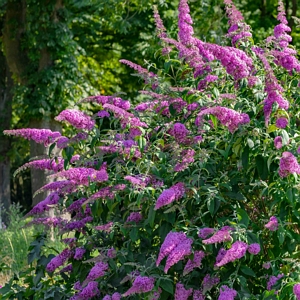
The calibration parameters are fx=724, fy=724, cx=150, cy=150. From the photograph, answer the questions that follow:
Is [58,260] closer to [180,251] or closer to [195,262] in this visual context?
[195,262]

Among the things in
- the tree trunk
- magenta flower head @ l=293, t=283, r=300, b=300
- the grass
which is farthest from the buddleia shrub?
the tree trunk

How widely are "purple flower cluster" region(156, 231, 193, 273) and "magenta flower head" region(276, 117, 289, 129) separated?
79 centimetres

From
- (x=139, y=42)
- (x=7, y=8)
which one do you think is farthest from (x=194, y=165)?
(x=139, y=42)

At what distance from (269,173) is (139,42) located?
16.3m

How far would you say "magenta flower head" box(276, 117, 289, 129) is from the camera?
3958 millimetres

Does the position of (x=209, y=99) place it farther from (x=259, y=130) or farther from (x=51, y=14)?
(x=51, y=14)

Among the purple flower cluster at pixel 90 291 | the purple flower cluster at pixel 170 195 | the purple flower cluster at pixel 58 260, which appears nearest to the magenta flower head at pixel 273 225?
the purple flower cluster at pixel 170 195

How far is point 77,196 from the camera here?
4637mm

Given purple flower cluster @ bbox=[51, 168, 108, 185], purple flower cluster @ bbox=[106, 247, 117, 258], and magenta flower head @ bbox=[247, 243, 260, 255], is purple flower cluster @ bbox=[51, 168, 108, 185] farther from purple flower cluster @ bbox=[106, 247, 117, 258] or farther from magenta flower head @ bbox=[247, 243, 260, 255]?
magenta flower head @ bbox=[247, 243, 260, 255]

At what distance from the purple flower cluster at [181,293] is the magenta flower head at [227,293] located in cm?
30

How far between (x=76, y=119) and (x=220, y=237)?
4.00 ft

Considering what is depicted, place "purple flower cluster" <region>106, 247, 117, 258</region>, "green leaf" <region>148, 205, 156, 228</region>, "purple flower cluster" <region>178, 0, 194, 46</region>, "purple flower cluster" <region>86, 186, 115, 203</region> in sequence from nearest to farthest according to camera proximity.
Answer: "green leaf" <region>148, 205, 156, 228</region>
"purple flower cluster" <region>86, 186, 115, 203</region>
"purple flower cluster" <region>106, 247, 117, 258</region>
"purple flower cluster" <region>178, 0, 194, 46</region>

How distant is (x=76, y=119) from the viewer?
4336 mm

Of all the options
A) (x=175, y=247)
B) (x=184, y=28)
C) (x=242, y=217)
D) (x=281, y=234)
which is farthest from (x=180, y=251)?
(x=184, y=28)
